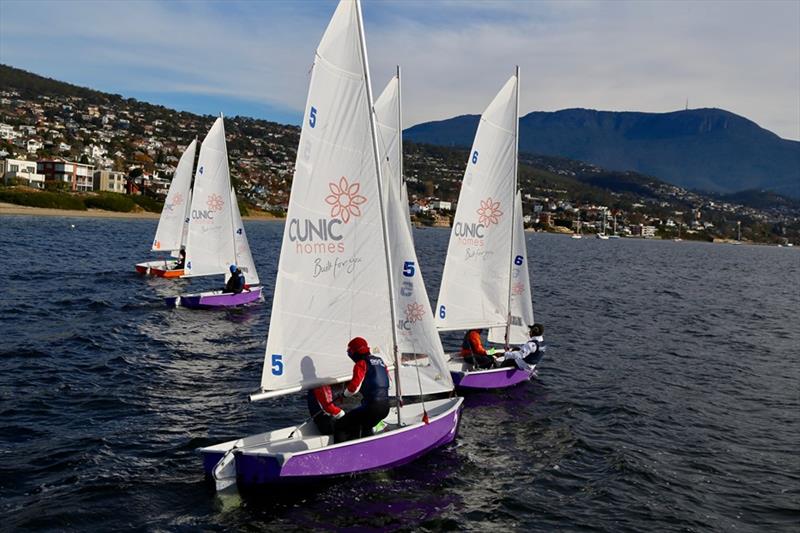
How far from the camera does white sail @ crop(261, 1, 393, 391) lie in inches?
446

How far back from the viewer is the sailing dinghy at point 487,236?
18828 millimetres

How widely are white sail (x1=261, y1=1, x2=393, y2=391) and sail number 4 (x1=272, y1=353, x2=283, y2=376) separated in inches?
0.7

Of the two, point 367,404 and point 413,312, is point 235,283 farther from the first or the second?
point 367,404

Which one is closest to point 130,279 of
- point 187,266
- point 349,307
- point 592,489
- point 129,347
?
point 187,266

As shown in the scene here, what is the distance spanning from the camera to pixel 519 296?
20125 millimetres

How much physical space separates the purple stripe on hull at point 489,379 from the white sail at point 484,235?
2078mm

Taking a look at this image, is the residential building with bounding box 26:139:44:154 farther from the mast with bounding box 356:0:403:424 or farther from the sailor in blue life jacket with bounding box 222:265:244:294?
the mast with bounding box 356:0:403:424

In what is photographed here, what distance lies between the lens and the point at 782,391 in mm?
20781

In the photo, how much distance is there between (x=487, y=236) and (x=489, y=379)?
440 centimetres

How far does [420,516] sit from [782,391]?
15.6m

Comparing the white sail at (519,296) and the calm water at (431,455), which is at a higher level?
the white sail at (519,296)

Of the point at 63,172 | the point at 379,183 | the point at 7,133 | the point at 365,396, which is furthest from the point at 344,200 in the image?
the point at 7,133

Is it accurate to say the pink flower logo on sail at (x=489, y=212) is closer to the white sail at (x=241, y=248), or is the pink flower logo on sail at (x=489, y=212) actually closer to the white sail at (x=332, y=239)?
the white sail at (x=332, y=239)

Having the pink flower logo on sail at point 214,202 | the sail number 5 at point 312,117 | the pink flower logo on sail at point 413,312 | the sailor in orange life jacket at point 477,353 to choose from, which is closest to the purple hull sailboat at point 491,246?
the sailor in orange life jacket at point 477,353
